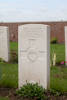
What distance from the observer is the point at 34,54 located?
5156mm

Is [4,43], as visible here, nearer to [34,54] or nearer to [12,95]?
[34,54]

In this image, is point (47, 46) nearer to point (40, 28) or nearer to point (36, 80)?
point (40, 28)

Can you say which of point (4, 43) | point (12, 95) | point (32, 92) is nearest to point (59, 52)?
point (4, 43)

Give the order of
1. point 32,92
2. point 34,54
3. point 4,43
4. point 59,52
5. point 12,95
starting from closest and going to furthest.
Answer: point 32,92 < point 12,95 < point 34,54 < point 4,43 < point 59,52

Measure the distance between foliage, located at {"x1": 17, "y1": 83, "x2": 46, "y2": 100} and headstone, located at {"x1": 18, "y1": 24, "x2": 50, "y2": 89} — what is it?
0.31m

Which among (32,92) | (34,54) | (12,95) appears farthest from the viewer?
(34,54)

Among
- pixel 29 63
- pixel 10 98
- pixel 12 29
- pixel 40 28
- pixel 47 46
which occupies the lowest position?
pixel 10 98

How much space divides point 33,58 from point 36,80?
17.5 inches

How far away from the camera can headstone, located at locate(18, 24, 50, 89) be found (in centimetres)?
504

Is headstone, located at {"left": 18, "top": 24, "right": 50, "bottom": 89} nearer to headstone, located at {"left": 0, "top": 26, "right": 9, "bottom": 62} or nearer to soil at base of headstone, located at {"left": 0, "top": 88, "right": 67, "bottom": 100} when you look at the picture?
soil at base of headstone, located at {"left": 0, "top": 88, "right": 67, "bottom": 100}

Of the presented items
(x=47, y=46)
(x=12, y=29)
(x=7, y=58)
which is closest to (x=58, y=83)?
(x=47, y=46)

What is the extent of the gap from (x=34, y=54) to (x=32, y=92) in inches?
31.3

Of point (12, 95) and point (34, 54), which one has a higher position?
point (34, 54)

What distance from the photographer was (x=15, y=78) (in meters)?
6.24
